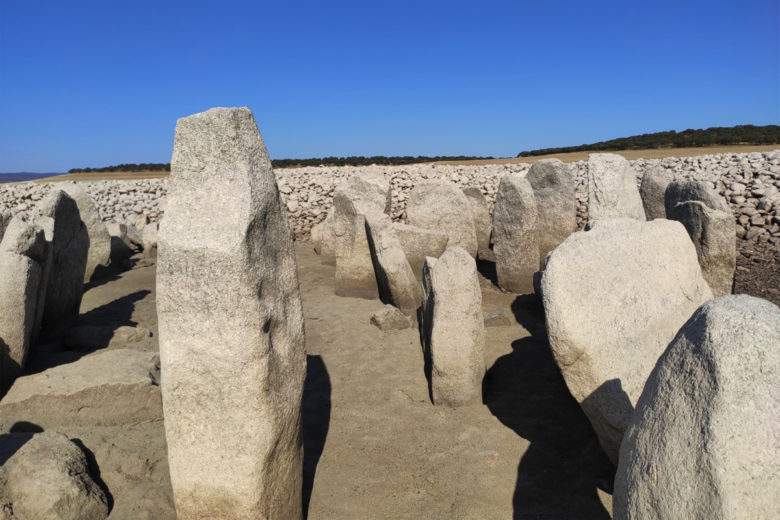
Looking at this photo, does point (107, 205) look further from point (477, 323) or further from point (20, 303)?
point (477, 323)

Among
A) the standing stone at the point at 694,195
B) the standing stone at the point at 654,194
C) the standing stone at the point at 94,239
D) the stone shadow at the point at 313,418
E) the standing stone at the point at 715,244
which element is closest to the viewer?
the stone shadow at the point at 313,418

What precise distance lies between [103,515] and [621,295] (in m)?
3.41

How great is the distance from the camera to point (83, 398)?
13.9ft

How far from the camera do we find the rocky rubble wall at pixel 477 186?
10133 millimetres

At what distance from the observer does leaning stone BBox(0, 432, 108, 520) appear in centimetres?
313

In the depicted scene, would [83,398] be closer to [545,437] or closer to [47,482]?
[47,482]

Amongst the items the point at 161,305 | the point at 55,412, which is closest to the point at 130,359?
the point at 55,412

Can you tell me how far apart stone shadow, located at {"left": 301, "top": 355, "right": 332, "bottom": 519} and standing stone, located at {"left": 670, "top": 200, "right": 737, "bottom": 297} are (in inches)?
162

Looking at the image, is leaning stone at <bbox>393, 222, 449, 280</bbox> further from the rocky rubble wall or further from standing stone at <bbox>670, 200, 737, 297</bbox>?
standing stone at <bbox>670, 200, 737, 297</bbox>

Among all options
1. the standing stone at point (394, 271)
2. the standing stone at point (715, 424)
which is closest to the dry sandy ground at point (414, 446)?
the standing stone at point (394, 271)

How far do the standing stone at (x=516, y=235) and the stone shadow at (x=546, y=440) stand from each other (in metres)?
2.38

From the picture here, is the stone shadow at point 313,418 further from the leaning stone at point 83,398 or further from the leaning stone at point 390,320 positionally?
the leaning stone at point 83,398

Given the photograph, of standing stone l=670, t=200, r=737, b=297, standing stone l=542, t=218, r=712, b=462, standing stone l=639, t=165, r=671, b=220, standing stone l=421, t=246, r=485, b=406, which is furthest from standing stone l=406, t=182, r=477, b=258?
standing stone l=542, t=218, r=712, b=462

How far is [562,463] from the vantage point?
4102 mm
